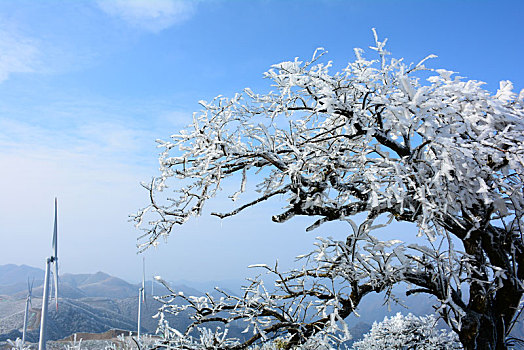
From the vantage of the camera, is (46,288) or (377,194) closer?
(377,194)

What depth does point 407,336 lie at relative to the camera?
17.2 metres

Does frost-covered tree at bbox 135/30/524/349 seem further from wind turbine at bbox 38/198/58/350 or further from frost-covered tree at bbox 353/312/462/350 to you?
wind turbine at bbox 38/198/58/350

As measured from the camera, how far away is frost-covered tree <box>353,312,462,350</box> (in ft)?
52.1

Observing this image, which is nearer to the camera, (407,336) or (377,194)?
(377,194)

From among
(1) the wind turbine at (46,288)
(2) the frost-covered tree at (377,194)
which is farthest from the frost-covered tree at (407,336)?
(1) the wind turbine at (46,288)

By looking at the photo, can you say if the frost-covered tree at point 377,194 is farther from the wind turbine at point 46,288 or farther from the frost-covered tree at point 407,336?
the wind turbine at point 46,288

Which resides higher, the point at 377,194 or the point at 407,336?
the point at 377,194

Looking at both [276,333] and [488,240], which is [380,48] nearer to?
[488,240]

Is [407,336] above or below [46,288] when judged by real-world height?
below

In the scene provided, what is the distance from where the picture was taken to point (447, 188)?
17.4ft

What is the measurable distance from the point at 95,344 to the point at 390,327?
4069cm

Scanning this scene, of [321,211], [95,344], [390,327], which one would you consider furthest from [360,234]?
[95,344]

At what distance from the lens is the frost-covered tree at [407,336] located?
15.9 metres

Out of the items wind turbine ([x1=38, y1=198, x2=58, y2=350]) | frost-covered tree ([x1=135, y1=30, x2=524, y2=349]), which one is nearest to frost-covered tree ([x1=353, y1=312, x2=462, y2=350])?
frost-covered tree ([x1=135, y1=30, x2=524, y2=349])
